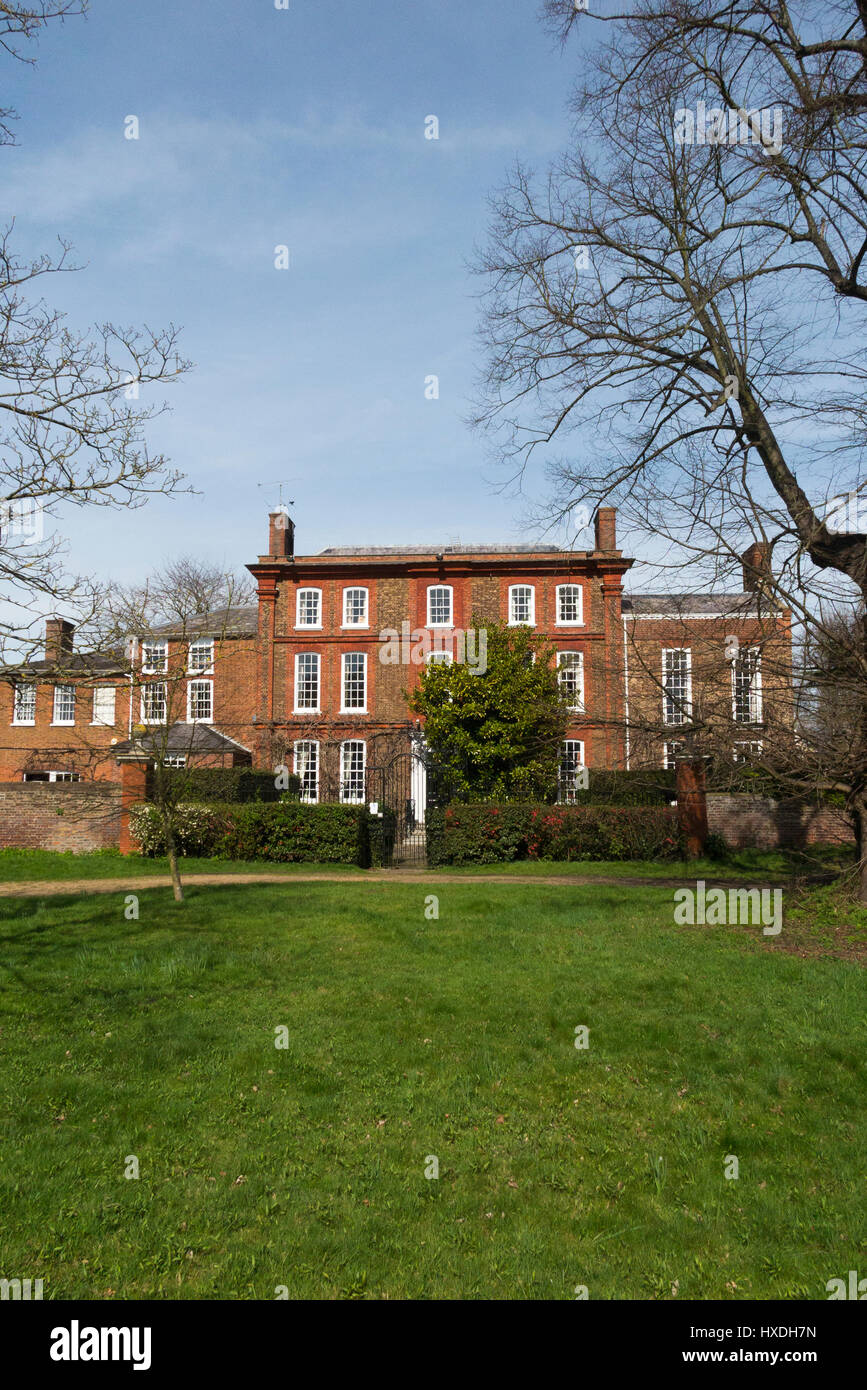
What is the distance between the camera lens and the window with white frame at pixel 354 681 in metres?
30.3

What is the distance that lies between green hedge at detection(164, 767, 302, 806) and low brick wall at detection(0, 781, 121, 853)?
202 cm

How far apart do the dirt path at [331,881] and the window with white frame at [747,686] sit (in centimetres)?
315

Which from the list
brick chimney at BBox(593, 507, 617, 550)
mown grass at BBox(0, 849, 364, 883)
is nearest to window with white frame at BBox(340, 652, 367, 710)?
brick chimney at BBox(593, 507, 617, 550)

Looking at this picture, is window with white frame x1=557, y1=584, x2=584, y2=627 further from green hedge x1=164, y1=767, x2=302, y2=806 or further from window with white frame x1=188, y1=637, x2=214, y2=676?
window with white frame x1=188, y1=637, x2=214, y2=676

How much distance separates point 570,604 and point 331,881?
17675 mm

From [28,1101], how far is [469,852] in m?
14.0

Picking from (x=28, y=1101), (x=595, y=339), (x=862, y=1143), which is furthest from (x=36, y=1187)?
(x=595, y=339)

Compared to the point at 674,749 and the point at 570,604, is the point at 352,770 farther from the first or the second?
the point at 674,749

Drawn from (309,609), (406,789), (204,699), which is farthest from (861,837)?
(204,699)

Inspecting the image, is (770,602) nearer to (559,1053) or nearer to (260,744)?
(559,1053)

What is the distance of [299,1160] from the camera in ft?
16.7

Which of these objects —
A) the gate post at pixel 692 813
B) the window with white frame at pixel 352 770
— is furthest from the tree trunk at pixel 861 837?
the window with white frame at pixel 352 770

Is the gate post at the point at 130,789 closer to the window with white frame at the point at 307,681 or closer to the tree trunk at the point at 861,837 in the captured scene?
the window with white frame at the point at 307,681

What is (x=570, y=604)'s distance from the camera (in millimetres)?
30312
